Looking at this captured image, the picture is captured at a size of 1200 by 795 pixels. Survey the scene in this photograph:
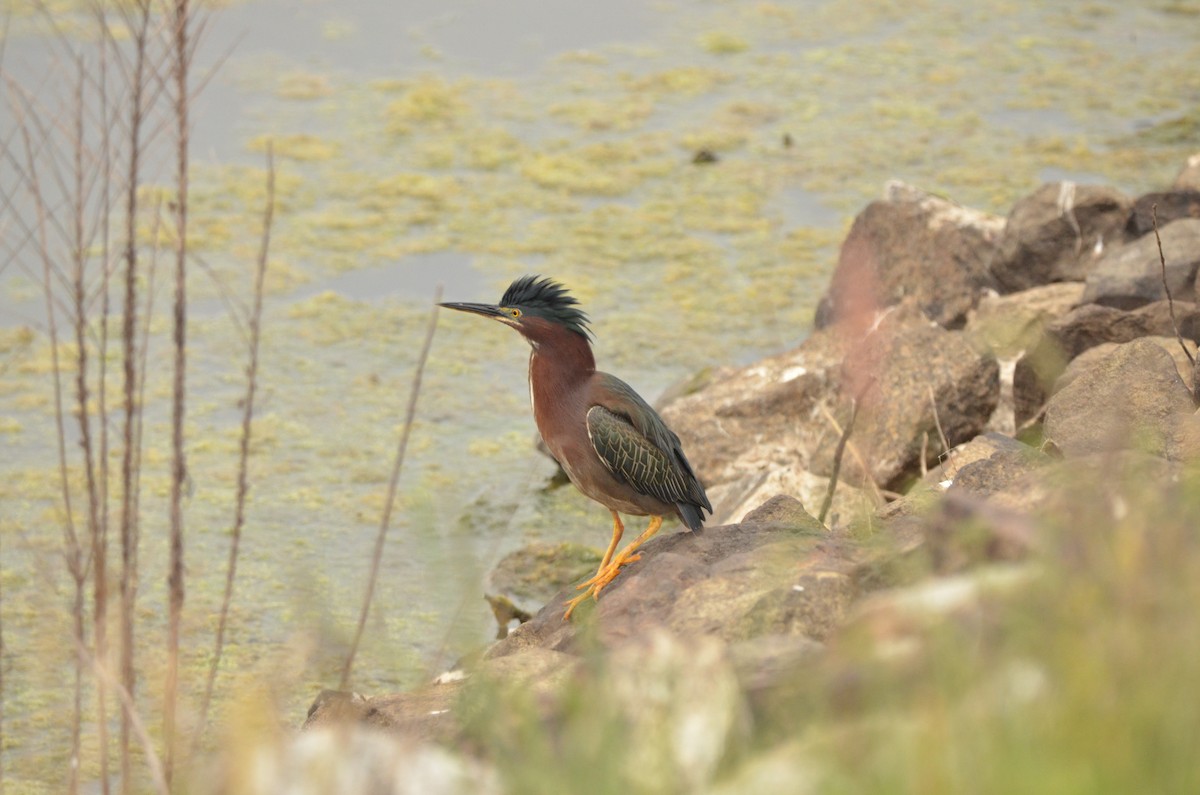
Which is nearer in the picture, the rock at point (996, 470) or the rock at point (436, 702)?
the rock at point (436, 702)

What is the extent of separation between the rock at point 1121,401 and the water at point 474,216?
72.6 inches

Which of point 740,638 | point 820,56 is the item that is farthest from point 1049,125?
point 740,638

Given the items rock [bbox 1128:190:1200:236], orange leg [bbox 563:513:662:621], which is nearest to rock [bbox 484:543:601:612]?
orange leg [bbox 563:513:662:621]

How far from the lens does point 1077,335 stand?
230 inches

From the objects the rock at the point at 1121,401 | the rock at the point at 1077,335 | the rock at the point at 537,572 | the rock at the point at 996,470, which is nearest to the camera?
the rock at the point at 996,470

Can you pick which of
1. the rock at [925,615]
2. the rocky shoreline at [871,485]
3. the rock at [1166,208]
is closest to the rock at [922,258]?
the rocky shoreline at [871,485]

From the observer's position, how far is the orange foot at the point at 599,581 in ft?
14.3

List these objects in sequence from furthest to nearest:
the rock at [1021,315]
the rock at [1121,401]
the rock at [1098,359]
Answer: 1. the rock at [1021,315]
2. the rock at [1098,359]
3. the rock at [1121,401]

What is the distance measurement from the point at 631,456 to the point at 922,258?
3.01 meters

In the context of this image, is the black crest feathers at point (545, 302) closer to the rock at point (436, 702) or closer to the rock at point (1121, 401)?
the rock at point (436, 702)

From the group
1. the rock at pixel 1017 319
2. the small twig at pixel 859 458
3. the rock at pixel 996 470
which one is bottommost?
the small twig at pixel 859 458

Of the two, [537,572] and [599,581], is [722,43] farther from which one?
[599,581]

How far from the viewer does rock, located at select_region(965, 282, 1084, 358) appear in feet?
21.1

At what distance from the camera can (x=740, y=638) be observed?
11.0 feet
